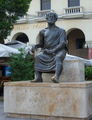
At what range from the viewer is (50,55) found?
5766 millimetres

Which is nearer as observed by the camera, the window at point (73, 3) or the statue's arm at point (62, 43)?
the statue's arm at point (62, 43)

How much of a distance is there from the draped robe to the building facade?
512 inches

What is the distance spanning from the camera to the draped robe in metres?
5.57

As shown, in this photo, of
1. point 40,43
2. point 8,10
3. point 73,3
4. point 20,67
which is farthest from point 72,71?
point 73,3

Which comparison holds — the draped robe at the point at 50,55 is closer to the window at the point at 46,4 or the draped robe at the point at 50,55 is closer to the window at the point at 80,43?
the window at the point at 46,4

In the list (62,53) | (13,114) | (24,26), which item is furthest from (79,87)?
(24,26)

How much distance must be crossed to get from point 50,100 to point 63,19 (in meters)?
15.8

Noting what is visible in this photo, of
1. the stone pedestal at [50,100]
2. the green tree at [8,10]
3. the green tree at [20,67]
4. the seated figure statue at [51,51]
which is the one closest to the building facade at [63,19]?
the green tree at [8,10]

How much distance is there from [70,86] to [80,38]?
19.0 m

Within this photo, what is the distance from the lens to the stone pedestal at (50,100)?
15.9 feet

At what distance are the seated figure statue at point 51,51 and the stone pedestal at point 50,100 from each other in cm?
36

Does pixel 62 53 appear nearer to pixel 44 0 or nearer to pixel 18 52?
pixel 18 52

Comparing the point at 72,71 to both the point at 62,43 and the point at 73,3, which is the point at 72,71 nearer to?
the point at 62,43

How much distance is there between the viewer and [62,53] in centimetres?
572
